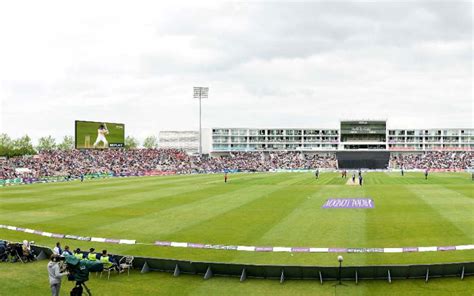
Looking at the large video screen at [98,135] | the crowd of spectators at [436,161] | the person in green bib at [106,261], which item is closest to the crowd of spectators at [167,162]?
the crowd of spectators at [436,161]

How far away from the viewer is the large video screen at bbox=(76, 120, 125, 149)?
106m

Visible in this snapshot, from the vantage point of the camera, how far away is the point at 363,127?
14350cm

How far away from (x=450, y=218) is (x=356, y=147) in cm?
11787

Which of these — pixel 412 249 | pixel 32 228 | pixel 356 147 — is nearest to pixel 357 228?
pixel 412 249

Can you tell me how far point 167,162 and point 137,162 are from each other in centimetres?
936

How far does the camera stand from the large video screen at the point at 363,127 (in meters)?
142

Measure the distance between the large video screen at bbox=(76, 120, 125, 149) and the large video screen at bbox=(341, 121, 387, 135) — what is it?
2652 inches

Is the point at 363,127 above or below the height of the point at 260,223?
above

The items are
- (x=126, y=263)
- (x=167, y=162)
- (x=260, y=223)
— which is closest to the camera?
(x=126, y=263)

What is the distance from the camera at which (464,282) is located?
16.7 metres

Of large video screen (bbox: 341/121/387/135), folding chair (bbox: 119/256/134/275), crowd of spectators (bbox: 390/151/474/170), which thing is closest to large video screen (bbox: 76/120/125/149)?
large video screen (bbox: 341/121/387/135)

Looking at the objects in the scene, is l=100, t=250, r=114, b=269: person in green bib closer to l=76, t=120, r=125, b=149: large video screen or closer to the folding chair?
the folding chair

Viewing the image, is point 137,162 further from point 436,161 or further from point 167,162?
point 436,161

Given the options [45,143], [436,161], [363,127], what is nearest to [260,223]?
[436,161]
